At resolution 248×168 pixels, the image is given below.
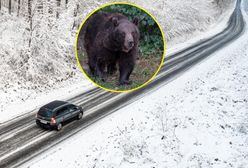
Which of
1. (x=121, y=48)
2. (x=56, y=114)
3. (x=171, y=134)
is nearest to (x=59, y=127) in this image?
A: (x=56, y=114)

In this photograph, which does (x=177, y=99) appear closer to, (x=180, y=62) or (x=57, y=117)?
(x=57, y=117)

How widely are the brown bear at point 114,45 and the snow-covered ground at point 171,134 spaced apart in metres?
7.69

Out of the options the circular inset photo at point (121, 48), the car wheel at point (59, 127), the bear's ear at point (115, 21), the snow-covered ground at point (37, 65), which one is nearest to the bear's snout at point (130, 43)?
the circular inset photo at point (121, 48)

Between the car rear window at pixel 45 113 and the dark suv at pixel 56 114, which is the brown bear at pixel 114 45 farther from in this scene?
the car rear window at pixel 45 113

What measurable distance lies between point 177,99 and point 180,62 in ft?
31.4

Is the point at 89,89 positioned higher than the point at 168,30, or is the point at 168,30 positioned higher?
the point at 168,30

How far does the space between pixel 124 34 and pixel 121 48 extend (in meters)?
0.21

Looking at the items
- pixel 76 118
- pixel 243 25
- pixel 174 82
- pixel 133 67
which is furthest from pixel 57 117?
pixel 243 25

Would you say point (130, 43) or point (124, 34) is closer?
point (130, 43)

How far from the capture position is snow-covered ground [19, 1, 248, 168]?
11.9 metres

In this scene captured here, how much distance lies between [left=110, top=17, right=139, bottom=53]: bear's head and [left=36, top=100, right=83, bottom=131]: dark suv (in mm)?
11674

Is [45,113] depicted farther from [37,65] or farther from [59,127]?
[37,65]

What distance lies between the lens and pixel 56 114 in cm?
1572

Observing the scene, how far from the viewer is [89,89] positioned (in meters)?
21.7
